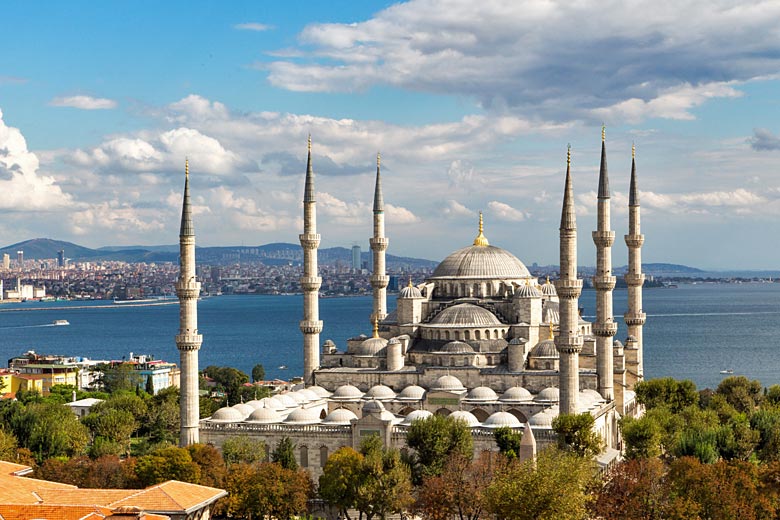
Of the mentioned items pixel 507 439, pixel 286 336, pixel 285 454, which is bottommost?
pixel 286 336

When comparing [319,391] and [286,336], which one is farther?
[286,336]

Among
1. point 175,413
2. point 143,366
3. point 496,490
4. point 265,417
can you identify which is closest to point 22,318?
point 143,366

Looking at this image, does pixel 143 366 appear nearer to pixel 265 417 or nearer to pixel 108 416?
pixel 108 416

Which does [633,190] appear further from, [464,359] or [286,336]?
[286,336]

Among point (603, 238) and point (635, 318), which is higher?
point (603, 238)

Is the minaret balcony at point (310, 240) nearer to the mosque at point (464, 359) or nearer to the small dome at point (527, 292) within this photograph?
the mosque at point (464, 359)

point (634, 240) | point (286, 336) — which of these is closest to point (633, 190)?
point (634, 240)

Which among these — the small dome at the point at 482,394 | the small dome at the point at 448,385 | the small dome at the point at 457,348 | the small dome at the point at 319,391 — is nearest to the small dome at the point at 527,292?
the small dome at the point at 457,348

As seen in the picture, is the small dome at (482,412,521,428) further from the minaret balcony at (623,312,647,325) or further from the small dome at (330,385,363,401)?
the minaret balcony at (623,312,647,325)
